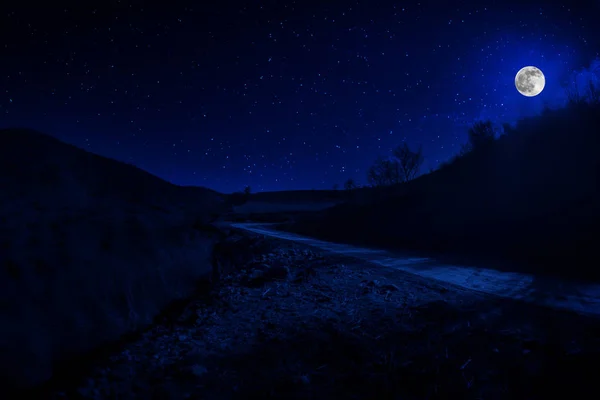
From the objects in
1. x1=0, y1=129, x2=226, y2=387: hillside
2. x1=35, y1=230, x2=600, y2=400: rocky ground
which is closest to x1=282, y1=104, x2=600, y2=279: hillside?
x1=35, y1=230, x2=600, y2=400: rocky ground

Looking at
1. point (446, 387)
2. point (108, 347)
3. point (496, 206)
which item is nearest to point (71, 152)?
point (108, 347)

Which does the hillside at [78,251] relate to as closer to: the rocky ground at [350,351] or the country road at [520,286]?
the rocky ground at [350,351]

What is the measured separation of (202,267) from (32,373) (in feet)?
7.60

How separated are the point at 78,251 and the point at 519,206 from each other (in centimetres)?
1507

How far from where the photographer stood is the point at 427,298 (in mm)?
4594

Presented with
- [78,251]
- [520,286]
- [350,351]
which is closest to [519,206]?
[520,286]

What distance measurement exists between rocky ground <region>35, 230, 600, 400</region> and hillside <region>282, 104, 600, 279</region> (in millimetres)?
5208

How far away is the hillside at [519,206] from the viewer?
904 cm

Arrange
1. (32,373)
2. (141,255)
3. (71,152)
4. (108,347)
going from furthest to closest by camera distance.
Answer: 1. (71,152)
2. (141,255)
3. (108,347)
4. (32,373)

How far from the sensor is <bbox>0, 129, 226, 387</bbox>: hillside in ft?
7.84

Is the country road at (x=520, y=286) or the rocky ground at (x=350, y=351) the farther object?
the country road at (x=520, y=286)

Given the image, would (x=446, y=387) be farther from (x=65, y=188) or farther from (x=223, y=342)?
(x=65, y=188)

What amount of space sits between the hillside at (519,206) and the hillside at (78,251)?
8.96 meters

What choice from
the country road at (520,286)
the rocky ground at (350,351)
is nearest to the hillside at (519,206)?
the country road at (520,286)
